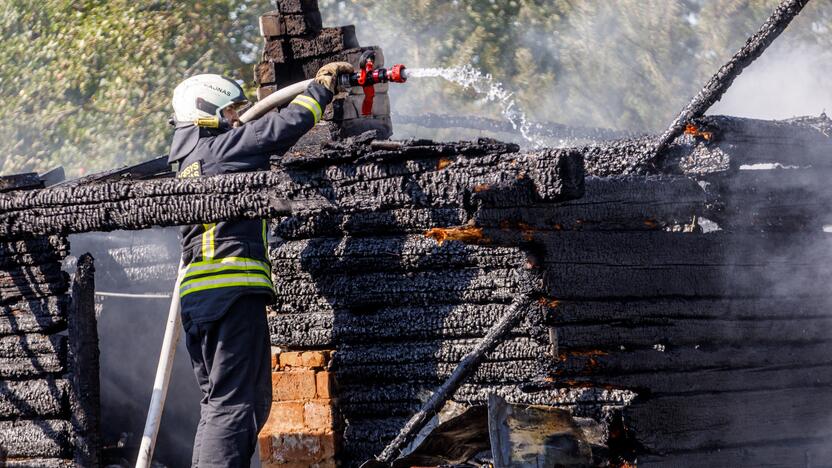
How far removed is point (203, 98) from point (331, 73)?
2.43 feet

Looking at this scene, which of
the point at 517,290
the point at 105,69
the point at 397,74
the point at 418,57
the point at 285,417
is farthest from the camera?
the point at 418,57

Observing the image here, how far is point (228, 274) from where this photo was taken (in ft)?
17.1

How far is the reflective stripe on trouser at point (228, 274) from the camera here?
17.0 feet

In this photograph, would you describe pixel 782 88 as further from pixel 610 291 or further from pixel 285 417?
pixel 285 417

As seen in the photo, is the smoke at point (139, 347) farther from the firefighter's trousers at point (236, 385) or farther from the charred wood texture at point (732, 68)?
the charred wood texture at point (732, 68)

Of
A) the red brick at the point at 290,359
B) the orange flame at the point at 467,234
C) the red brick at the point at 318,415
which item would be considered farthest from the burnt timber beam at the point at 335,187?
the red brick at the point at 318,415

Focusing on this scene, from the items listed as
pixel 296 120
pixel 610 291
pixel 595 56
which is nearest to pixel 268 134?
pixel 296 120

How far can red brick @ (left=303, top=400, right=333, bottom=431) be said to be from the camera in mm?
5227

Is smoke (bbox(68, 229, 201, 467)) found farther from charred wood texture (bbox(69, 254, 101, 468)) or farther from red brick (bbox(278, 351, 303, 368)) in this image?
red brick (bbox(278, 351, 303, 368))

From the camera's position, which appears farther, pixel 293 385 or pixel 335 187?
pixel 293 385

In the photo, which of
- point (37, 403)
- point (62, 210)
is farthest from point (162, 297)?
point (62, 210)

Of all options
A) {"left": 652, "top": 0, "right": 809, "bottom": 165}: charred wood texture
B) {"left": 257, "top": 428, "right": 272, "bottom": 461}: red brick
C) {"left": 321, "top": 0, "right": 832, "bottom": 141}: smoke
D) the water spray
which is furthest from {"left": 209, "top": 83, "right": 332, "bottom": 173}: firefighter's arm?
the water spray

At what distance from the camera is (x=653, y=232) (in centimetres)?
457

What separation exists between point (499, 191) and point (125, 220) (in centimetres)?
200
